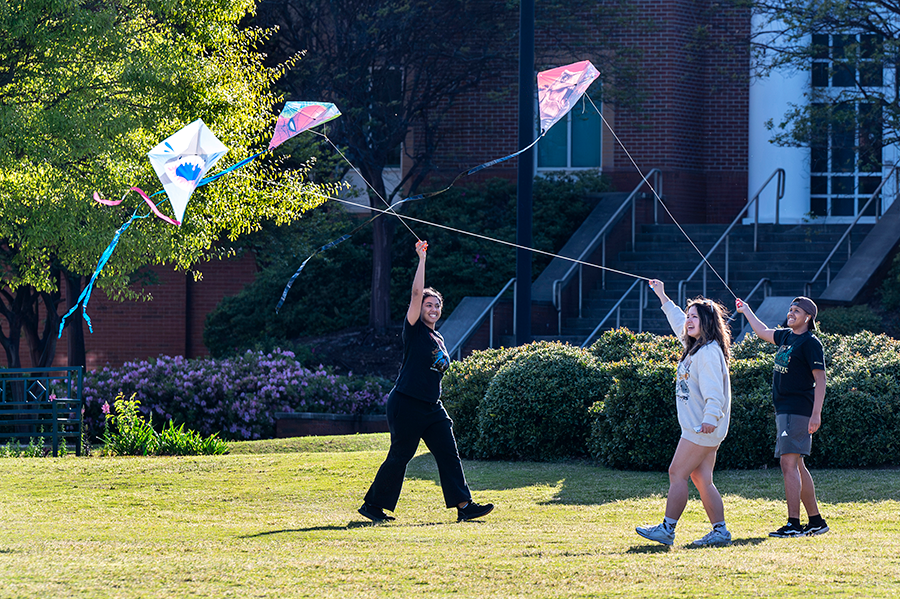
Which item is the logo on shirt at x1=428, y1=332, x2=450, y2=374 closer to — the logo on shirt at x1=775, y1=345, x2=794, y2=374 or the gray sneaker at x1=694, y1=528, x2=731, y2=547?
the gray sneaker at x1=694, y1=528, x2=731, y2=547

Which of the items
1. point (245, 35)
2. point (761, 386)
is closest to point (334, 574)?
A: point (761, 386)

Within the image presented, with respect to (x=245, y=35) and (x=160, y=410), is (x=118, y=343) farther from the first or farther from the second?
(x=245, y=35)

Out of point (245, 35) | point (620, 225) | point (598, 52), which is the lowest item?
point (620, 225)

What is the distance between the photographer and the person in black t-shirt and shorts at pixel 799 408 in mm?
6906

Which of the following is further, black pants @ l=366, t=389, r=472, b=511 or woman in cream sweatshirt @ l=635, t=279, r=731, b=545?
black pants @ l=366, t=389, r=472, b=511

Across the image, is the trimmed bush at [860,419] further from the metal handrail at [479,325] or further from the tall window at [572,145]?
the tall window at [572,145]

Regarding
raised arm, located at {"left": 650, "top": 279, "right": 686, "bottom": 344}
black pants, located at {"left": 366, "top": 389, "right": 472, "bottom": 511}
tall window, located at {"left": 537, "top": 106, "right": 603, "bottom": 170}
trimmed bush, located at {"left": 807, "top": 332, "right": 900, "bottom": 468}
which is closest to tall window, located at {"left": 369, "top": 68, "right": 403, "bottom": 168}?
tall window, located at {"left": 537, "top": 106, "right": 603, "bottom": 170}

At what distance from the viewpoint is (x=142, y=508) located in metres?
8.24

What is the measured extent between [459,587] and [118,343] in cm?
1932

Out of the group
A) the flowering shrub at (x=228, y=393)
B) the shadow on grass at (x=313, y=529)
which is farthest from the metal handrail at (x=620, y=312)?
the shadow on grass at (x=313, y=529)

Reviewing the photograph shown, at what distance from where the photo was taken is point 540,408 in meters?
10.9

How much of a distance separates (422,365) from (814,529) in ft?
9.33

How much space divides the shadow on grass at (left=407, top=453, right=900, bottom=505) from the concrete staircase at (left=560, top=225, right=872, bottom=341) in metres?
6.81

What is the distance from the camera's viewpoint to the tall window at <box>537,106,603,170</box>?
22797 millimetres
